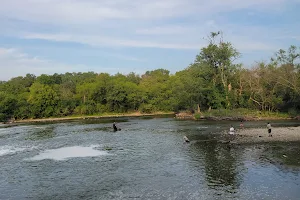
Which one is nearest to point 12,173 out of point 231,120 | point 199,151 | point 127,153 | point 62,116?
point 127,153

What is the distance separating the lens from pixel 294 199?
69.6 feet

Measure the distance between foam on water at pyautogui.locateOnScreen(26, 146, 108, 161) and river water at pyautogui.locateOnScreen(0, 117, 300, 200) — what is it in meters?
0.01

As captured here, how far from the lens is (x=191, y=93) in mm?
87375

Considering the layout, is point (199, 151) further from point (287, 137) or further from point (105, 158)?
point (287, 137)

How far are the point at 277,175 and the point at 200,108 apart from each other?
2605 inches

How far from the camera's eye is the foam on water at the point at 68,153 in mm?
37469

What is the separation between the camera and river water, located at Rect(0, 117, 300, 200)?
77.5 ft

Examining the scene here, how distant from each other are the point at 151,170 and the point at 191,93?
195 feet

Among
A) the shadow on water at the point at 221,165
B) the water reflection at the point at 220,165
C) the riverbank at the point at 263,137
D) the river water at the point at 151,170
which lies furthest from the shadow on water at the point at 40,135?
the riverbank at the point at 263,137

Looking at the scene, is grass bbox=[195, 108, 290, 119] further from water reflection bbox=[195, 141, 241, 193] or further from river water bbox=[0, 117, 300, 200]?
water reflection bbox=[195, 141, 241, 193]

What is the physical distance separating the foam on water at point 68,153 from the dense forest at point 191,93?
50.8 meters

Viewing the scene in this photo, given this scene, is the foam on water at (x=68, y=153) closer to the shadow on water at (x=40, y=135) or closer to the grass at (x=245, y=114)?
the shadow on water at (x=40, y=135)

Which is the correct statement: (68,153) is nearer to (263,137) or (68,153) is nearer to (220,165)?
(220,165)

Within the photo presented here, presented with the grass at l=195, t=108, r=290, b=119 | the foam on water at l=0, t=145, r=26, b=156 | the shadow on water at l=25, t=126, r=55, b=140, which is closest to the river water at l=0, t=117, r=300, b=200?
the foam on water at l=0, t=145, r=26, b=156
